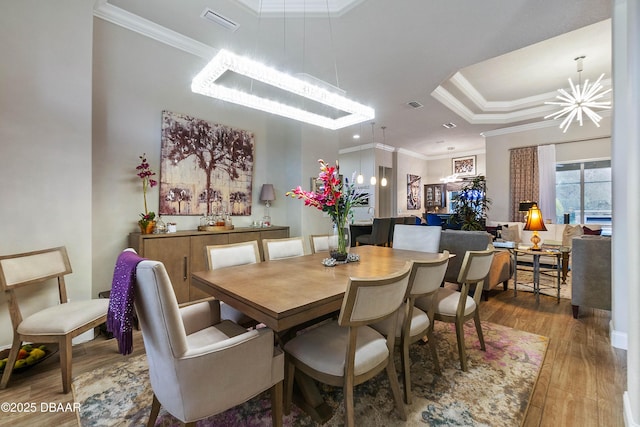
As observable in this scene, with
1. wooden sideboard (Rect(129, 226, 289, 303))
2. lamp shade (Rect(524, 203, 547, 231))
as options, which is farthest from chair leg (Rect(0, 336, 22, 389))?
lamp shade (Rect(524, 203, 547, 231))

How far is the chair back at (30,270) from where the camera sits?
6.06 feet

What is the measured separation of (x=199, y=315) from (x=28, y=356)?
1449 millimetres

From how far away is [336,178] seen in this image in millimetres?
1996

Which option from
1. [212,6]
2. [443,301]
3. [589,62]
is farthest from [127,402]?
[589,62]

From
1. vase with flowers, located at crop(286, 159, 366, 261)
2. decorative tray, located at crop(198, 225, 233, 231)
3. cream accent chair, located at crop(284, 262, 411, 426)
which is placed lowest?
cream accent chair, located at crop(284, 262, 411, 426)

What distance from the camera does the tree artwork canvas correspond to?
10.7 ft

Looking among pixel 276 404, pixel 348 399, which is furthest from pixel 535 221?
pixel 276 404

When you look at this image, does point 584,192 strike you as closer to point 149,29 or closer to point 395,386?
point 395,386

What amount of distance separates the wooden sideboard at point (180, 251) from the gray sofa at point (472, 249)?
2.83 m

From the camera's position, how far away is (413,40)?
3.07 m

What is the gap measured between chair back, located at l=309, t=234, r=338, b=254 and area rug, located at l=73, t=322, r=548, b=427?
3.98ft

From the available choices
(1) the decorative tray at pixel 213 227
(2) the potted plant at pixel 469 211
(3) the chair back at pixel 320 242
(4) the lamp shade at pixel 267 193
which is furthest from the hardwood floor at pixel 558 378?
(2) the potted plant at pixel 469 211

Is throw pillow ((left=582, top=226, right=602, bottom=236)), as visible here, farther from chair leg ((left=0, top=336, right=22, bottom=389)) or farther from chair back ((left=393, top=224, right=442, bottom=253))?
chair leg ((left=0, top=336, right=22, bottom=389))

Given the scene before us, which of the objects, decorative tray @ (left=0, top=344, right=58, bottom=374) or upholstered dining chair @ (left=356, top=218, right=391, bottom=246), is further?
upholstered dining chair @ (left=356, top=218, right=391, bottom=246)
